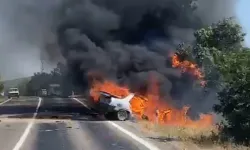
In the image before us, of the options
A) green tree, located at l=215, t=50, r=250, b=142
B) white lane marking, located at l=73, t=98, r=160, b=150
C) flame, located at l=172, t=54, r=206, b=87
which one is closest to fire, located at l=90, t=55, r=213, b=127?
flame, located at l=172, t=54, r=206, b=87

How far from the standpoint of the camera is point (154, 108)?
28625mm

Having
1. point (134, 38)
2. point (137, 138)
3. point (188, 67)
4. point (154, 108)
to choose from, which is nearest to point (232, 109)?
point (137, 138)

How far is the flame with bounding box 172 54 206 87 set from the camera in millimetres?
28609

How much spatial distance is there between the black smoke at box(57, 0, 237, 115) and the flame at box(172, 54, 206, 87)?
445 mm

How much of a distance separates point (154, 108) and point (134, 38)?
287 inches

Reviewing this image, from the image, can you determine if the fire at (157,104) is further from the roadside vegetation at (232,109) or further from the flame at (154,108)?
the roadside vegetation at (232,109)

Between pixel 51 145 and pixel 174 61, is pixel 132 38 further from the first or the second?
pixel 51 145

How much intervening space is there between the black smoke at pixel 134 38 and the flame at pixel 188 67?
0.45 metres

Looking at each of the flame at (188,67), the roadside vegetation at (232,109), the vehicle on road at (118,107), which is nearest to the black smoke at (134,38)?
the flame at (188,67)

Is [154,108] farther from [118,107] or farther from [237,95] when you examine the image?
[237,95]

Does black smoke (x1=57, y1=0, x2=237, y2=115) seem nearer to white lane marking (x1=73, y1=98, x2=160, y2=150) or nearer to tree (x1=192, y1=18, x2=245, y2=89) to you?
tree (x1=192, y1=18, x2=245, y2=89)

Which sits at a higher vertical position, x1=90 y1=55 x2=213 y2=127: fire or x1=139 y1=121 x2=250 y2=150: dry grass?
x1=90 y1=55 x2=213 y2=127: fire

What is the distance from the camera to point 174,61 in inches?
1253

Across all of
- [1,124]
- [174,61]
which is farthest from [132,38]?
[1,124]
